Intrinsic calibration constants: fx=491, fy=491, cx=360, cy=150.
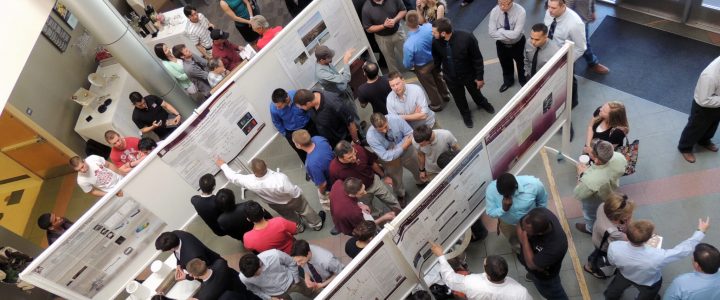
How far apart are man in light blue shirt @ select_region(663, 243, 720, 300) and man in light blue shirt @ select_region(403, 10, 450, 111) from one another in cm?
371

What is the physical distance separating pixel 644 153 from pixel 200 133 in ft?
16.7

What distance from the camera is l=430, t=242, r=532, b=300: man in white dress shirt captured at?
3.64 m

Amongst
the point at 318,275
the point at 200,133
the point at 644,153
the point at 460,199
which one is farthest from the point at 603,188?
the point at 200,133

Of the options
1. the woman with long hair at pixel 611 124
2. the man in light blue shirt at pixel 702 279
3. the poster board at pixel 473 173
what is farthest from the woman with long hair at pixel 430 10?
the man in light blue shirt at pixel 702 279

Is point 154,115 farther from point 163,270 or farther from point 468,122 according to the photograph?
point 468,122

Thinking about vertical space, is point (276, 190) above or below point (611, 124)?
above

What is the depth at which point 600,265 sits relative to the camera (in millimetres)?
4699

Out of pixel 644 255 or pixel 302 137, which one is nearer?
pixel 644 255

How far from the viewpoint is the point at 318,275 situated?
488 cm

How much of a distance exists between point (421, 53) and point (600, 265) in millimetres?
3202

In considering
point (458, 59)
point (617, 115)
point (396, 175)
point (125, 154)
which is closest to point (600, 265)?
point (617, 115)

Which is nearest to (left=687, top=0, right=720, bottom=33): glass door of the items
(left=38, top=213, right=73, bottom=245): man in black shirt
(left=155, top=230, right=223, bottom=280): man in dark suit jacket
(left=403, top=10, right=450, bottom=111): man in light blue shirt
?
(left=403, top=10, right=450, bottom=111): man in light blue shirt

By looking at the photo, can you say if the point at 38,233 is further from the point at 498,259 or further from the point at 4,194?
the point at 498,259

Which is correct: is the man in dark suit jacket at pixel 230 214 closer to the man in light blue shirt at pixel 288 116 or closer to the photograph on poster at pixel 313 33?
Answer: the man in light blue shirt at pixel 288 116
